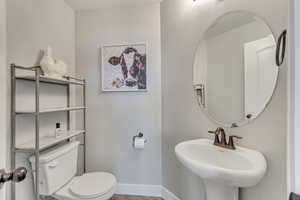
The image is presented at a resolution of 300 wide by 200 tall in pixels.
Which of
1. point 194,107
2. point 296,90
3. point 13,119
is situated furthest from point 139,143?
point 296,90

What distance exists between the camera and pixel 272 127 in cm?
119

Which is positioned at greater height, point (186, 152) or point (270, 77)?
point (270, 77)

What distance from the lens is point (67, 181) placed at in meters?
1.91

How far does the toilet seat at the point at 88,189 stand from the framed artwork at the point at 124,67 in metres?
1.07

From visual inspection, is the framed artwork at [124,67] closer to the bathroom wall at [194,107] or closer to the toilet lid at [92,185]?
the bathroom wall at [194,107]

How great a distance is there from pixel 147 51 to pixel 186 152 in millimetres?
1390

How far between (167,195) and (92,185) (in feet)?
3.07

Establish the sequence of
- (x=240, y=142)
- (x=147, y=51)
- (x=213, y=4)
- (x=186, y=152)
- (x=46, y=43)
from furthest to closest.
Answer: (x=147, y=51), (x=46, y=43), (x=213, y=4), (x=186, y=152), (x=240, y=142)

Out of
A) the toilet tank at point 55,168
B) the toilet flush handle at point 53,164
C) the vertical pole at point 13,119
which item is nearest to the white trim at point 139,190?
the toilet tank at point 55,168

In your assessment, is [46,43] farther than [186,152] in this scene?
Yes

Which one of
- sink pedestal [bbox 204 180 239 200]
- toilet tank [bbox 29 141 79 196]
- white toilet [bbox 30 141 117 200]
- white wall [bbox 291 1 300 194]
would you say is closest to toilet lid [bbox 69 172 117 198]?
white toilet [bbox 30 141 117 200]

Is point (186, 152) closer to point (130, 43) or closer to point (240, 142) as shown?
point (240, 142)

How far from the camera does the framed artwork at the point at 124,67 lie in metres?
2.39

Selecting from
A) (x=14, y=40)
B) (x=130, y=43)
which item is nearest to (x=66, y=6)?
(x=130, y=43)
